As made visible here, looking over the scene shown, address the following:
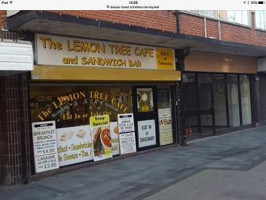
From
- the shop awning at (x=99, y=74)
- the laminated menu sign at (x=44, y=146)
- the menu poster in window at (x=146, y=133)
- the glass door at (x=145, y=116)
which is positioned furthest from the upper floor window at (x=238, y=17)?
the laminated menu sign at (x=44, y=146)

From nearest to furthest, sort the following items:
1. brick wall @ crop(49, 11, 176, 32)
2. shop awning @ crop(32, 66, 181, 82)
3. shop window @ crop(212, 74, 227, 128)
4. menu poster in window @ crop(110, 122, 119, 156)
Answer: shop awning @ crop(32, 66, 181, 82) → brick wall @ crop(49, 11, 176, 32) → menu poster in window @ crop(110, 122, 119, 156) → shop window @ crop(212, 74, 227, 128)

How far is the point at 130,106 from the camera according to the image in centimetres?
1179

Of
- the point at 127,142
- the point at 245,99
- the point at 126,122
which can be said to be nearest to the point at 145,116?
the point at 126,122

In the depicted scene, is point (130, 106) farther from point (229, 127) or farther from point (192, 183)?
point (229, 127)

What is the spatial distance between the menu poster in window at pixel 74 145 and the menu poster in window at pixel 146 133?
2.02 metres

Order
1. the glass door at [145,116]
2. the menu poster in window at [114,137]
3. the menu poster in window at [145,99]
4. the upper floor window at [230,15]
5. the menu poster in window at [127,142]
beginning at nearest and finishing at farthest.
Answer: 1. the menu poster in window at [114,137]
2. the menu poster in window at [127,142]
3. the glass door at [145,116]
4. the menu poster in window at [145,99]
5. the upper floor window at [230,15]

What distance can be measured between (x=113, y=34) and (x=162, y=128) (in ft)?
13.0

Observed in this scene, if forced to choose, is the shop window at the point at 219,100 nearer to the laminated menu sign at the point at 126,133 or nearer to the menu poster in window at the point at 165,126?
the menu poster in window at the point at 165,126

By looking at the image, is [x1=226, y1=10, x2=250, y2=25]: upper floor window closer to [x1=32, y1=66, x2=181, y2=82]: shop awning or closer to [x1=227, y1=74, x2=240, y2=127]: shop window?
[x1=227, y1=74, x2=240, y2=127]: shop window

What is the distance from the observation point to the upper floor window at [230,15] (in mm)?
14030

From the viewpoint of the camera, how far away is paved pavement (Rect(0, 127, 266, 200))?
23.9ft

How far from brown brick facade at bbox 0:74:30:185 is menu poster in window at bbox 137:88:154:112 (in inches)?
163

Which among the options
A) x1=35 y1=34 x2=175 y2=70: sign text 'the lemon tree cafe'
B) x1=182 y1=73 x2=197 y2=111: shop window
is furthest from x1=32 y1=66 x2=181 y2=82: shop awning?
x1=182 y1=73 x2=197 y2=111: shop window

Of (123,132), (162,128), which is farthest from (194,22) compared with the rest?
(123,132)
